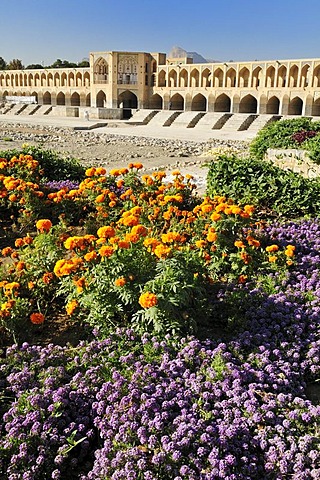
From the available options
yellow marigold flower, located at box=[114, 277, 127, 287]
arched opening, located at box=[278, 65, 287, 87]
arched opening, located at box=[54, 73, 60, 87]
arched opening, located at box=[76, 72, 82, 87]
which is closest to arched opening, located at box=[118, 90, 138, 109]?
arched opening, located at box=[76, 72, 82, 87]

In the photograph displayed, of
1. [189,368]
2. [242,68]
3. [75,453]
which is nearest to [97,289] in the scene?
[189,368]

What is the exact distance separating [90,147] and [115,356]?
1537 cm

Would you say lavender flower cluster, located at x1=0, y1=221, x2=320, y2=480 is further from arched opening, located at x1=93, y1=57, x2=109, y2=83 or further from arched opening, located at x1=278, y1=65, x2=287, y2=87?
arched opening, located at x1=93, y1=57, x2=109, y2=83

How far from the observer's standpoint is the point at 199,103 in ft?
121

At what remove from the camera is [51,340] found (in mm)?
3195

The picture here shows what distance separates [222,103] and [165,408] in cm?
3596

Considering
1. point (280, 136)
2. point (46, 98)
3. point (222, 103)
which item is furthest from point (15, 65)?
point (280, 136)

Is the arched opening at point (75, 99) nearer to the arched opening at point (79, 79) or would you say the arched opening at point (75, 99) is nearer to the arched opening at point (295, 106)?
the arched opening at point (79, 79)

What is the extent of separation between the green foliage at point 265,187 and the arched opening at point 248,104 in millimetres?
28693

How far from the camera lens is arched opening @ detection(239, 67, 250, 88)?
33.1 m

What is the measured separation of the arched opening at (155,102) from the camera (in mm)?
38219

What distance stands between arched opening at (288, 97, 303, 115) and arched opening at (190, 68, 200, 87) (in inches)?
317

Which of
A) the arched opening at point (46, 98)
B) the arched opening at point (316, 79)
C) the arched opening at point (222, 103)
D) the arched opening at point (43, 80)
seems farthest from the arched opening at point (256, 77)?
the arched opening at point (46, 98)

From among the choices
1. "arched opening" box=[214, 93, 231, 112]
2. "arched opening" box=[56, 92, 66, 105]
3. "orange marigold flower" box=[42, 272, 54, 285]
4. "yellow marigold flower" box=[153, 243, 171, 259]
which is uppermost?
"arched opening" box=[56, 92, 66, 105]
